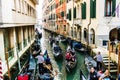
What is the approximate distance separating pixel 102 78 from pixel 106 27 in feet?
27.6

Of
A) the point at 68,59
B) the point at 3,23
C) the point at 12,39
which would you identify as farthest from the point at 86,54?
the point at 3,23

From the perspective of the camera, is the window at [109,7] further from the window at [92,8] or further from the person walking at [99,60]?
the person walking at [99,60]

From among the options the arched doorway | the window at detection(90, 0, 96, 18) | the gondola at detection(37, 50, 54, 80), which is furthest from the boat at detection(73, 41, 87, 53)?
the gondola at detection(37, 50, 54, 80)

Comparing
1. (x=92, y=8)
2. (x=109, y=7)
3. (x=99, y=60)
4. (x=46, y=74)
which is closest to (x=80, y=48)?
(x=92, y=8)

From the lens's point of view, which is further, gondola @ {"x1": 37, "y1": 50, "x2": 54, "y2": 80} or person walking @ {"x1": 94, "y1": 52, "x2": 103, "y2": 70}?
person walking @ {"x1": 94, "y1": 52, "x2": 103, "y2": 70}

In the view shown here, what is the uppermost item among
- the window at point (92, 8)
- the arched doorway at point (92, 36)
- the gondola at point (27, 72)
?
the window at point (92, 8)

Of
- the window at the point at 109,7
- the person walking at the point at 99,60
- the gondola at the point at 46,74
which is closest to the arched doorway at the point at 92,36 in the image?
the window at the point at 109,7

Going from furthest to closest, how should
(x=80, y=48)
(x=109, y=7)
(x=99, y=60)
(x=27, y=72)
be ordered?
(x=80, y=48), (x=109, y=7), (x=99, y=60), (x=27, y=72)

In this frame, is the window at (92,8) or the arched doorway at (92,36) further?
the arched doorway at (92,36)

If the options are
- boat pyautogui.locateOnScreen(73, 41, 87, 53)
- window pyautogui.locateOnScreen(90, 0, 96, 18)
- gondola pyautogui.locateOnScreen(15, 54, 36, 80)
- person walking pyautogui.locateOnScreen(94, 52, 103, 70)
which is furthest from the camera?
boat pyautogui.locateOnScreen(73, 41, 87, 53)

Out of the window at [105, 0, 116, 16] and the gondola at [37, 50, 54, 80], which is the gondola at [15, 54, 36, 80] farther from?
the window at [105, 0, 116, 16]

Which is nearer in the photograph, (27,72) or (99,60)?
(27,72)

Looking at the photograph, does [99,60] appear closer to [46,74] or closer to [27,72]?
[46,74]

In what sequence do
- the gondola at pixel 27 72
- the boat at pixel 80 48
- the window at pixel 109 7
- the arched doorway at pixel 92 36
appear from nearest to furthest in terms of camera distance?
the gondola at pixel 27 72 < the window at pixel 109 7 < the arched doorway at pixel 92 36 < the boat at pixel 80 48
